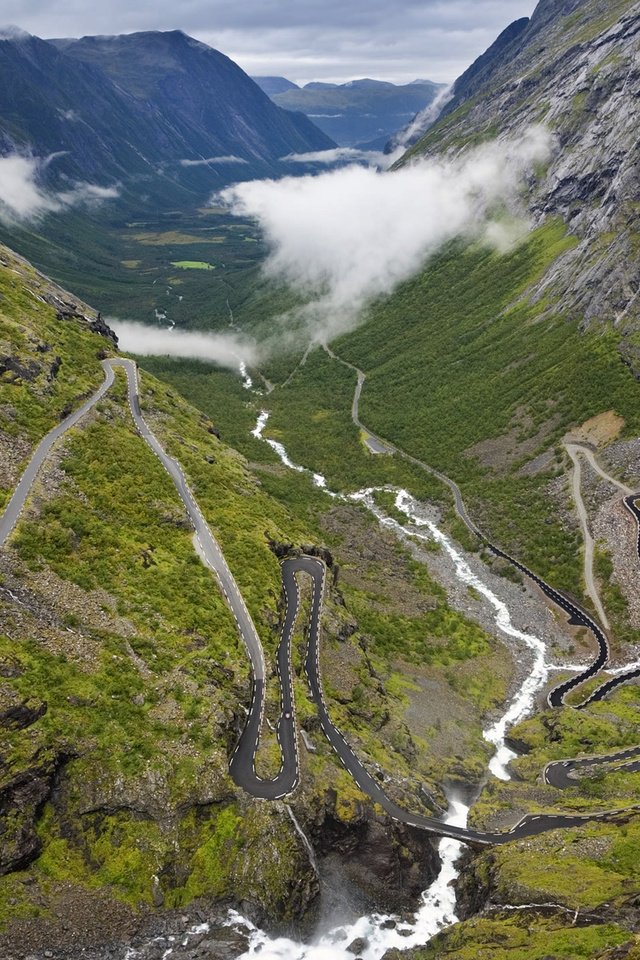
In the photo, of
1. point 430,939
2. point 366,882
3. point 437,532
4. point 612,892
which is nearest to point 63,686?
point 366,882

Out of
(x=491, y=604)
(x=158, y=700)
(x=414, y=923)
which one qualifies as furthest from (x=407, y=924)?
(x=491, y=604)

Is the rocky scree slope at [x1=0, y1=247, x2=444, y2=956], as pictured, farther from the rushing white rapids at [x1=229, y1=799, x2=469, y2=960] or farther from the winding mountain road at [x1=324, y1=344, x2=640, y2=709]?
the winding mountain road at [x1=324, y1=344, x2=640, y2=709]

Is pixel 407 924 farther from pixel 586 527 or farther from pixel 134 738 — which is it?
pixel 586 527

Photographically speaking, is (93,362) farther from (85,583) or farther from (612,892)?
(612,892)

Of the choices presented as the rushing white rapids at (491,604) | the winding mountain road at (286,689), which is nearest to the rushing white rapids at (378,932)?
the winding mountain road at (286,689)

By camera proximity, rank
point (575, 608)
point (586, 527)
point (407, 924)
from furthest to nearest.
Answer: point (586, 527) < point (575, 608) < point (407, 924)

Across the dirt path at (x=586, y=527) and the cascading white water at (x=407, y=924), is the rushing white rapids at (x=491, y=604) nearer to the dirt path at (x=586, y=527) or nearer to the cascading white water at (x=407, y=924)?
the cascading white water at (x=407, y=924)
